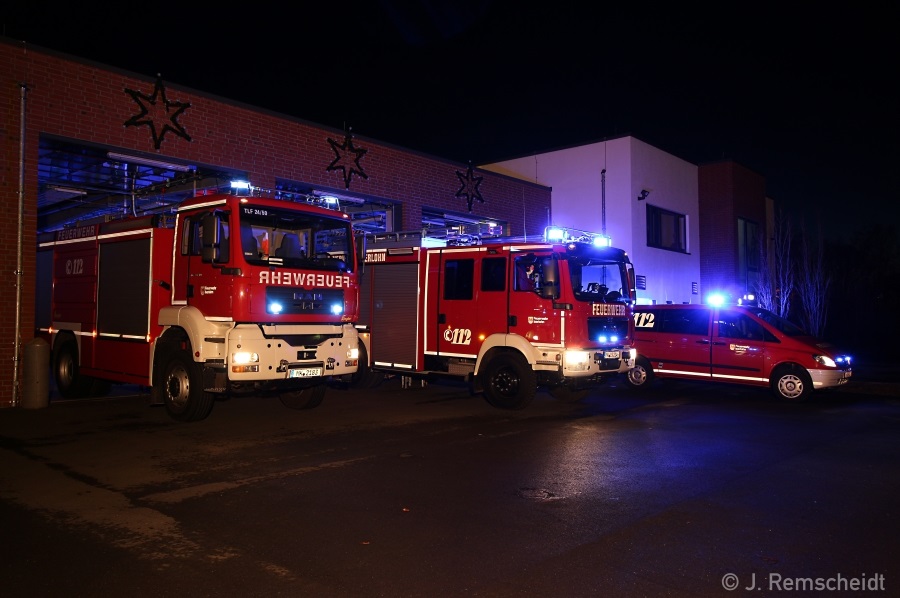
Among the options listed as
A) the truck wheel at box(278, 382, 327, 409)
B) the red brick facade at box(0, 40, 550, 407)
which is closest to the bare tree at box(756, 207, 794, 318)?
the red brick facade at box(0, 40, 550, 407)

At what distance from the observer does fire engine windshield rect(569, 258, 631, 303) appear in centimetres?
1153

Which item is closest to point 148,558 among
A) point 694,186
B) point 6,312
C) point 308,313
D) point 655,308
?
point 308,313

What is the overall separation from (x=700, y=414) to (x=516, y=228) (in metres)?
11.6

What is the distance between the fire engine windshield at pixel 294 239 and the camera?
962 centimetres

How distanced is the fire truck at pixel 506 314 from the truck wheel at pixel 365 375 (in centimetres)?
8

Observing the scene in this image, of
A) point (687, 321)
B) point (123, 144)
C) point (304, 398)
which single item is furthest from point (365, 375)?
point (687, 321)

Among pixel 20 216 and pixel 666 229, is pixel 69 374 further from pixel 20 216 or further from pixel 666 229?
pixel 666 229

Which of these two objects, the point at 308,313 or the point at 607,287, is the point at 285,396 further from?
the point at 607,287

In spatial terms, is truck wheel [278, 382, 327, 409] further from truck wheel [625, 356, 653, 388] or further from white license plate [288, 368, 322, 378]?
truck wheel [625, 356, 653, 388]

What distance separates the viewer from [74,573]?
443 cm

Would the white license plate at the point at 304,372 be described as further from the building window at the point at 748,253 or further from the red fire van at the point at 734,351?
the building window at the point at 748,253

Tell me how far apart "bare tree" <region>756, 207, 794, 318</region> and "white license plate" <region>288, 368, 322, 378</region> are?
1959cm

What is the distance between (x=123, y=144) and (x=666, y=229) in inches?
748

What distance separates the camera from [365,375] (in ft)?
48.0
